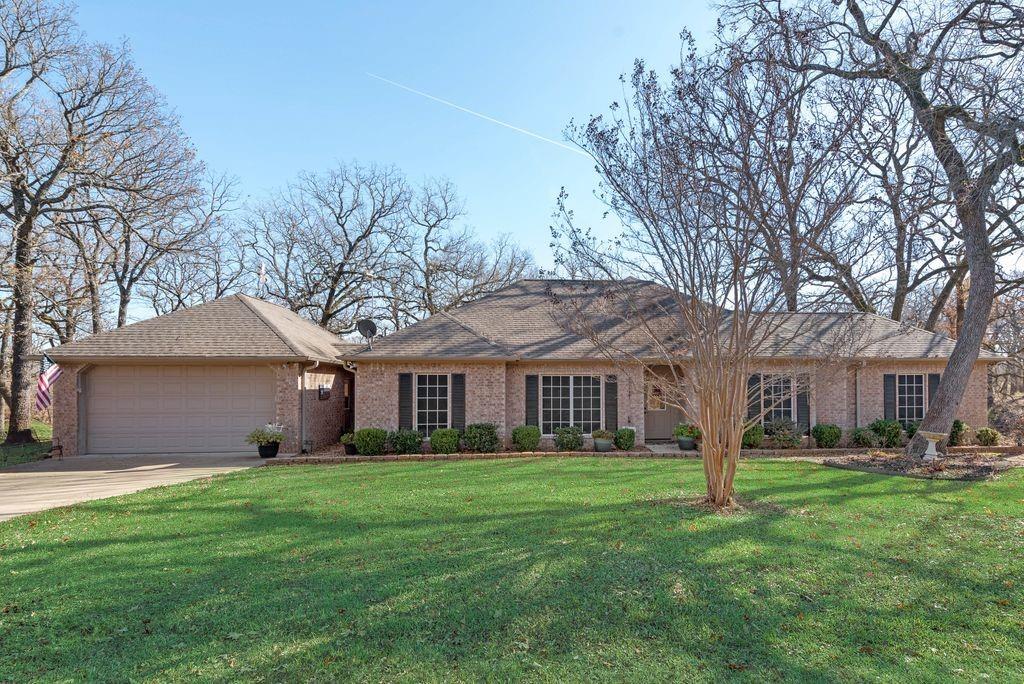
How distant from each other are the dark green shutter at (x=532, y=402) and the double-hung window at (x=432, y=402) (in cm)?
208

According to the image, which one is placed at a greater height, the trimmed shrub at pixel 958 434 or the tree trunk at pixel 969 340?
the tree trunk at pixel 969 340

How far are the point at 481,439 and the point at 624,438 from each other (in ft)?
12.0

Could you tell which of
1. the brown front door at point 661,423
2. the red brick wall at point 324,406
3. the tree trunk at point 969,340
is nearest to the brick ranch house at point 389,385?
the red brick wall at point 324,406

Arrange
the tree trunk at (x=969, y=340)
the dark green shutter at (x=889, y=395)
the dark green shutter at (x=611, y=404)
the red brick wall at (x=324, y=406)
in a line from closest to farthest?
the tree trunk at (x=969, y=340), the dark green shutter at (x=611, y=404), the red brick wall at (x=324, y=406), the dark green shutter at (x=889, y=395)

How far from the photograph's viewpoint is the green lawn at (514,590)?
3.50 meters

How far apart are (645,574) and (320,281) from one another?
1049 inches

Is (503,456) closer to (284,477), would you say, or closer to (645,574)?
(284,477)

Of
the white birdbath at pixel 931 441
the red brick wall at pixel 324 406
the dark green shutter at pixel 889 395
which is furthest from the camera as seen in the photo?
the dark green shutter at pixel 889 395

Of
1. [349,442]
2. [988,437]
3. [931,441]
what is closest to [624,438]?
[931,441]

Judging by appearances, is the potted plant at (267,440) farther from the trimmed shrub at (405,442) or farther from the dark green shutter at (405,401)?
the dark green shutter at (405,401)

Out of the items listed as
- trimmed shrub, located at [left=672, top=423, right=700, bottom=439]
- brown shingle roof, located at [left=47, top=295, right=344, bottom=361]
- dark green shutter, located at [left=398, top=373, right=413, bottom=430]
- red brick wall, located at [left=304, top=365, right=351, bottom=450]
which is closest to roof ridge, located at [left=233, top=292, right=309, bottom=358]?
brown shingle roof, located at [left=47, top=295, right=344, bottom=361]

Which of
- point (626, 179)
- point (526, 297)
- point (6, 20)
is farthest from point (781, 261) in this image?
point (6, 20)

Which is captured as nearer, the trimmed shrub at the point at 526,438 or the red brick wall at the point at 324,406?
the trimmed shrub at the point at 526,438

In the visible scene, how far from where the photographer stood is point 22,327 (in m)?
16.6
